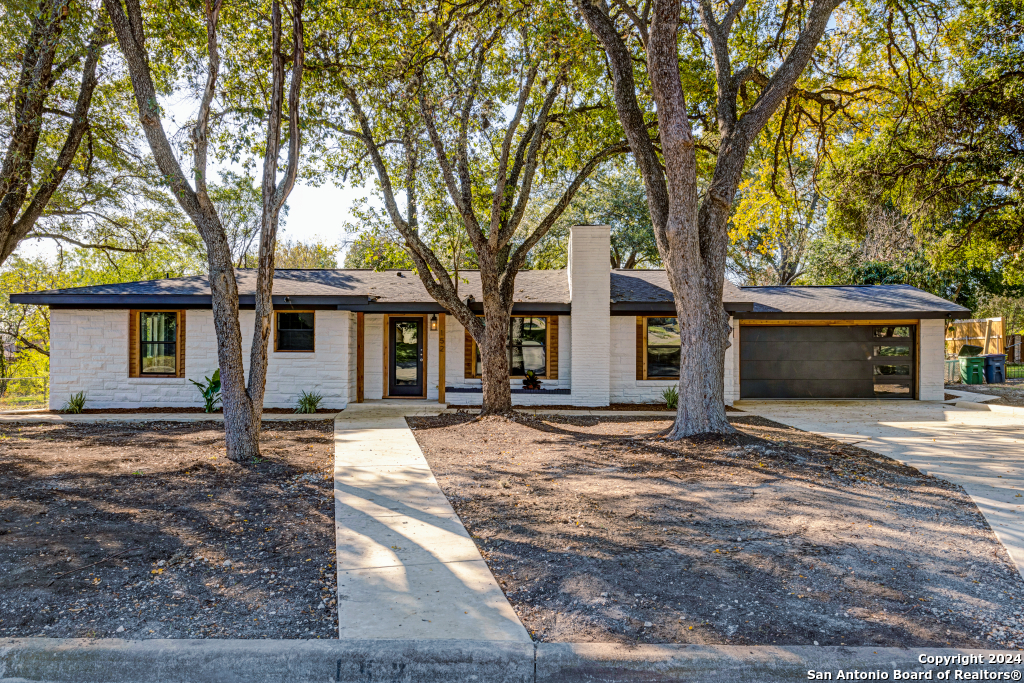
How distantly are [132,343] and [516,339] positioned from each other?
28.4 ft

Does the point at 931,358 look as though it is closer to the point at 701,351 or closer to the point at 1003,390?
the point at 1003,390

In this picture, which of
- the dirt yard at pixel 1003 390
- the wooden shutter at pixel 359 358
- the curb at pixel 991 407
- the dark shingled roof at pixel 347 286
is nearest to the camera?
the curb at pixel 991 407

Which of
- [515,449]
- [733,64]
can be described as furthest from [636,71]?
[515,449]

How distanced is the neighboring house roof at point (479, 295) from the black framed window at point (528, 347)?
67 cm

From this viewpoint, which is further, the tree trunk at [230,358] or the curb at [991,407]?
the curb at [991,407]

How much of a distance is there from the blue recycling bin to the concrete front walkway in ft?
64.9

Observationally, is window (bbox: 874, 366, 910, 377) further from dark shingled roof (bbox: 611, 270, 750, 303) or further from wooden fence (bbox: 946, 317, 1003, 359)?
wooden fence (bbox: 946, 317, 1003, 359)

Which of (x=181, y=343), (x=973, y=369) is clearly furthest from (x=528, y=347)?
(x=973, y=369)

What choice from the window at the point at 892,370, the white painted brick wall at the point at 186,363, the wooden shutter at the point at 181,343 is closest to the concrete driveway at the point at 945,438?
the window at the point at 892,370

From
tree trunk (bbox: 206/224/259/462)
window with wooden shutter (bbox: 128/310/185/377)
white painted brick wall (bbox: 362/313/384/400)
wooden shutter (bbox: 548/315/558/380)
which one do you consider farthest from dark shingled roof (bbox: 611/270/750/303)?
window with wooden shutter (bbox: 128/310/185/377)

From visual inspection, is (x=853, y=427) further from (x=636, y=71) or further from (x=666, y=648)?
(x=666, y=648)

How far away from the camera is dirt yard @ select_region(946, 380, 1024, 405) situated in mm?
13952

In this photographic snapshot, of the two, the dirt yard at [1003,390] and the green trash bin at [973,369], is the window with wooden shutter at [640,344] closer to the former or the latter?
the dirt yard at [1003,390]

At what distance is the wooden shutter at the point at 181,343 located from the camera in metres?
13.3
